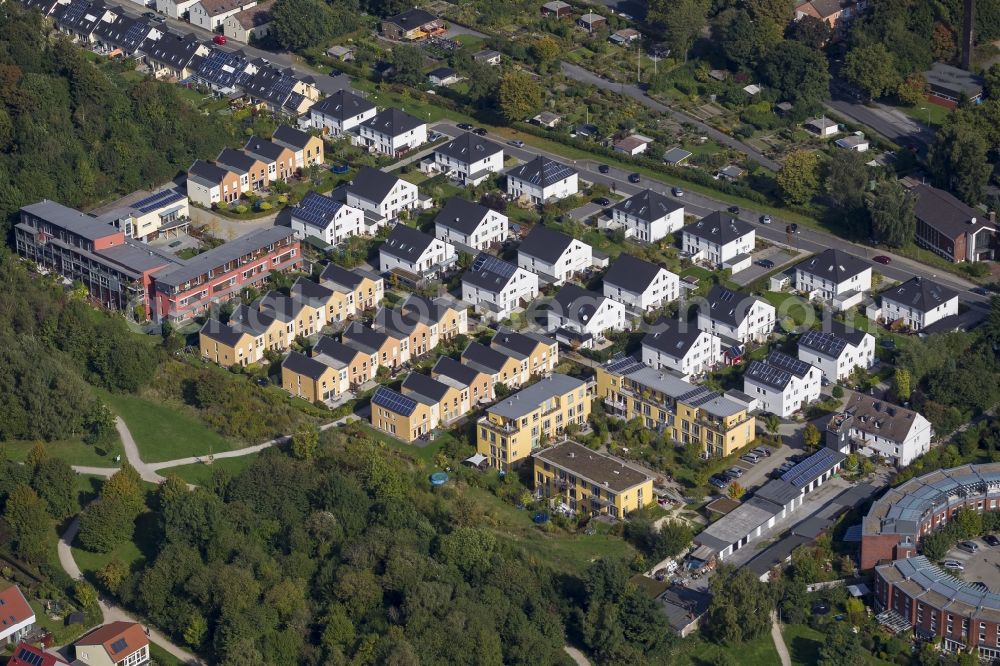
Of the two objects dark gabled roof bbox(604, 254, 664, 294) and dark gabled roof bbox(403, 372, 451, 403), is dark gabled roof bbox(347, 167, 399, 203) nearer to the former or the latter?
dark gabled roof bbox(604, 254, 664, 294)

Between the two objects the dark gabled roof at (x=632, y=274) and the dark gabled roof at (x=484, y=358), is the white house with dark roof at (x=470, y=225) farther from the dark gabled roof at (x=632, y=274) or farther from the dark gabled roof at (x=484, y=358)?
the dark gabled roof at (x=484, y=358)

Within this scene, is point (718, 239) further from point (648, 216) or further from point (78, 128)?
point (78, 128)

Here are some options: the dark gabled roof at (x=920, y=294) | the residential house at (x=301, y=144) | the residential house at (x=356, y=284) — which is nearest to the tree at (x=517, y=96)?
the residential house at (x=301, y=144)

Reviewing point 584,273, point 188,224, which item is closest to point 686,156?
point 584,273

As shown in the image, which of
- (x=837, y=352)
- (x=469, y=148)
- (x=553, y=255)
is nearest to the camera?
(x=837, y=352)

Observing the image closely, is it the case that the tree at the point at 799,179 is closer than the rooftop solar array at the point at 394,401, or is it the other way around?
the rooftop solar array at the point at 394,401

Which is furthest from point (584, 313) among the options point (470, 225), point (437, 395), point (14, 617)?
point (14, 617)

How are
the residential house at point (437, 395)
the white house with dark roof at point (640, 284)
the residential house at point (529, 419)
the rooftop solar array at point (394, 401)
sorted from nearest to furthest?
1. the residential house at point (529, 419)
2. the rooftop solar array at point (394, 401)
3. the residential house at point (437, 395)
4. the white house with dark roof at point (640, 284)

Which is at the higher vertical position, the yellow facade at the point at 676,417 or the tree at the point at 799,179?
the tree at the point at 799,179
